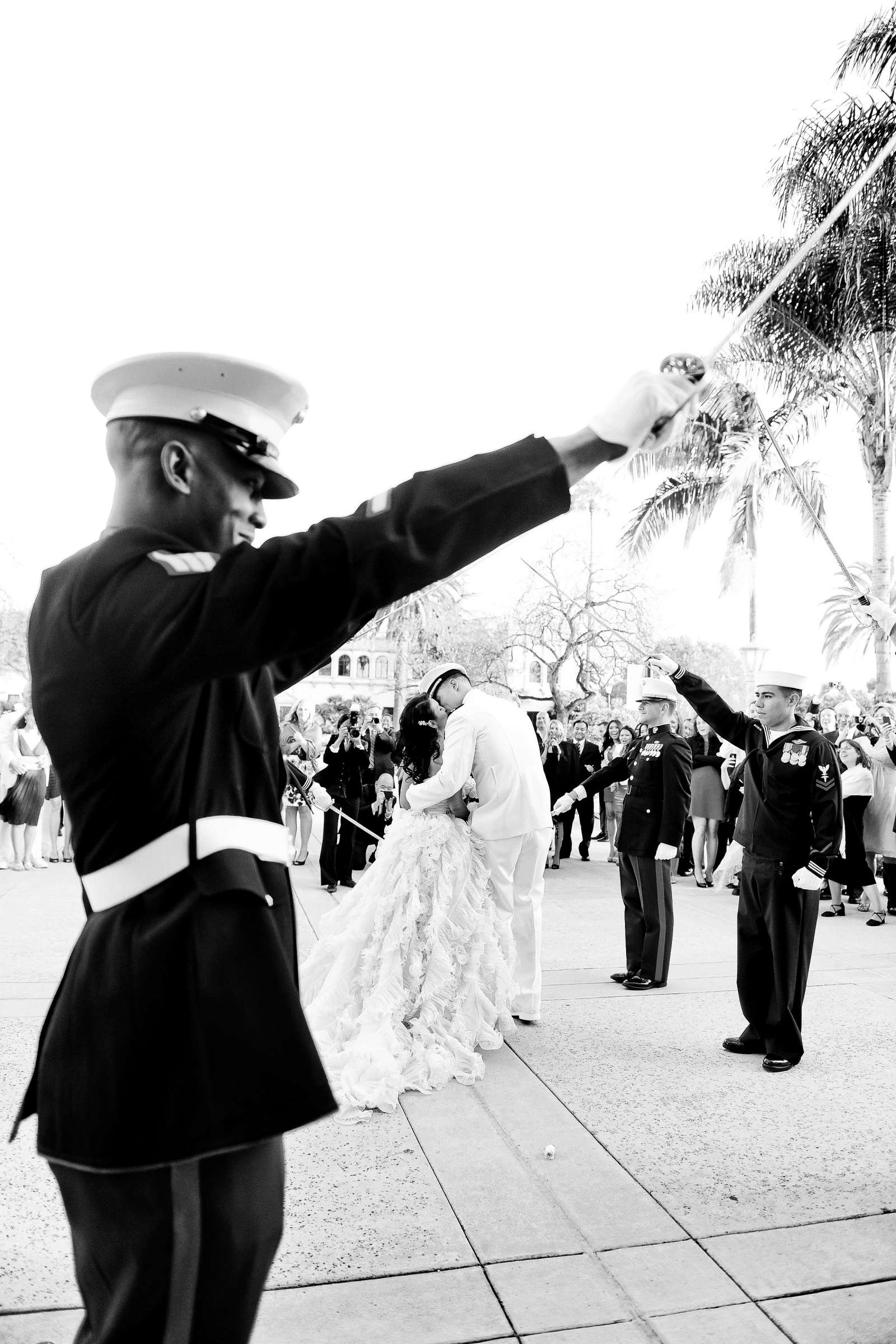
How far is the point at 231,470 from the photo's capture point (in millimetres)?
1568

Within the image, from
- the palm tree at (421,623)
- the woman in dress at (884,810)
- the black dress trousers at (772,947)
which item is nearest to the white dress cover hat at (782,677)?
the black dress trousers at (772,947)

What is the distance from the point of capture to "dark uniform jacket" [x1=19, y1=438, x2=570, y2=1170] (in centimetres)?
131

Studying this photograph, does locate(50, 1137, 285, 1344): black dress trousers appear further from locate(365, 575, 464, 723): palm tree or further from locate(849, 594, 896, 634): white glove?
locate(365, 575, 464, 723): palm tree

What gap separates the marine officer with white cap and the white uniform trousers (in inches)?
40.0

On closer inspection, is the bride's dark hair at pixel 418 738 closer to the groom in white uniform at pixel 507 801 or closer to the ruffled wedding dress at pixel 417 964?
the groom in white uniform at pixel 507 801

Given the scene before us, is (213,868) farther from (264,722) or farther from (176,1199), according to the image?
(176,1199)

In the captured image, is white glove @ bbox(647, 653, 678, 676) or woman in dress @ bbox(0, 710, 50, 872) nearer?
white glove @ bbox(647, 653, 678, 676)

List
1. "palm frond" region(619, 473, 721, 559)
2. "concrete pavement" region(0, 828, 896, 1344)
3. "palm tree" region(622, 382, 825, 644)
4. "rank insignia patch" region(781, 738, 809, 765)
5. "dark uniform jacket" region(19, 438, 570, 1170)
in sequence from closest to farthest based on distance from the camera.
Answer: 1. "dark uniform jacket" region(19, 438, 570, 1170)
2. "concrete pavement" region(0, 828, 896, 1344)
3. "rank insignia patch" region(781, 738, 809, 765)
4. "palm tree" region(622, 382, 825, 644)
5. "palm frond" region(619, 473, 721, 559)

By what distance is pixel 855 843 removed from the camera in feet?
31.9

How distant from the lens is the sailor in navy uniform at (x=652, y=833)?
20.8 feet

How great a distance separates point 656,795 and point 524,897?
1441 millimetres

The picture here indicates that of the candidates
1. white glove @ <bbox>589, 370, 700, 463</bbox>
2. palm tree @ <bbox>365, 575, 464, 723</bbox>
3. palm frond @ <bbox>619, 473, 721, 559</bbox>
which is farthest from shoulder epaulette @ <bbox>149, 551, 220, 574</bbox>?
palm tree @ <bbox>365, 575, 464, 723</bbox>

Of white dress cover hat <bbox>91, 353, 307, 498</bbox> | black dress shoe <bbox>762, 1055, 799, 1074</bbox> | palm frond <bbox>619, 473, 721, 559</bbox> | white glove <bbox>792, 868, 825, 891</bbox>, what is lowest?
black dress shoe <bbox>762, 1055, 799, 1074</bbox>

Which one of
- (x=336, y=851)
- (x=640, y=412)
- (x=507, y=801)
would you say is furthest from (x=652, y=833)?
(x=640, y=412)
